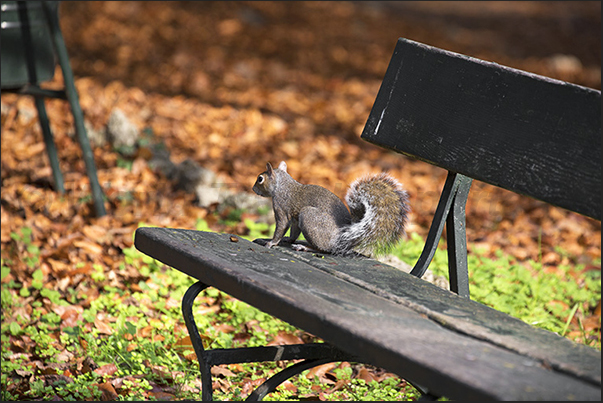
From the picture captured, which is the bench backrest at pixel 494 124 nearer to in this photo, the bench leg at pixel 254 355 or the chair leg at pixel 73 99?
the bench leg at pixel 254 355

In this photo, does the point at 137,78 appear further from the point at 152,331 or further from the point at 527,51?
the point at 527,51

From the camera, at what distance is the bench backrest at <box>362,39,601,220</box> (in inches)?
88.0

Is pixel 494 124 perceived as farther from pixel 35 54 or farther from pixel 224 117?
pixel 224 117

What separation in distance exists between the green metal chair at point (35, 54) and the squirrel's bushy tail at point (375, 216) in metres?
2.45

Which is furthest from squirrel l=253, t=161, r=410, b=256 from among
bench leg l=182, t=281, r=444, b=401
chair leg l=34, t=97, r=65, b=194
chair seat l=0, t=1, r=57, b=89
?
chair leg l=34, t=97, r=65, b=194

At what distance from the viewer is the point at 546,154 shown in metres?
2.34

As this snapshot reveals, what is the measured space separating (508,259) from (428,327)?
2681mm

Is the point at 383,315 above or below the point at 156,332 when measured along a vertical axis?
above

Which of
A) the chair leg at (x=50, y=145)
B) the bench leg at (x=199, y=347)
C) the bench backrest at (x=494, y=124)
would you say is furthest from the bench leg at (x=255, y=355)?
the chair leg at (x=50, y=145)

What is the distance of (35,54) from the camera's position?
4.50m

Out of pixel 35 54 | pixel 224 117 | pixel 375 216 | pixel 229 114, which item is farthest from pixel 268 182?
pixel 229 114

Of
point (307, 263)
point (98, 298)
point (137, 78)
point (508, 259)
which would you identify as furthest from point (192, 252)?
point (137, 78)

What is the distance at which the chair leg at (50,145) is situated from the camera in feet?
15.6

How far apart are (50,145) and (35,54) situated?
65cm
